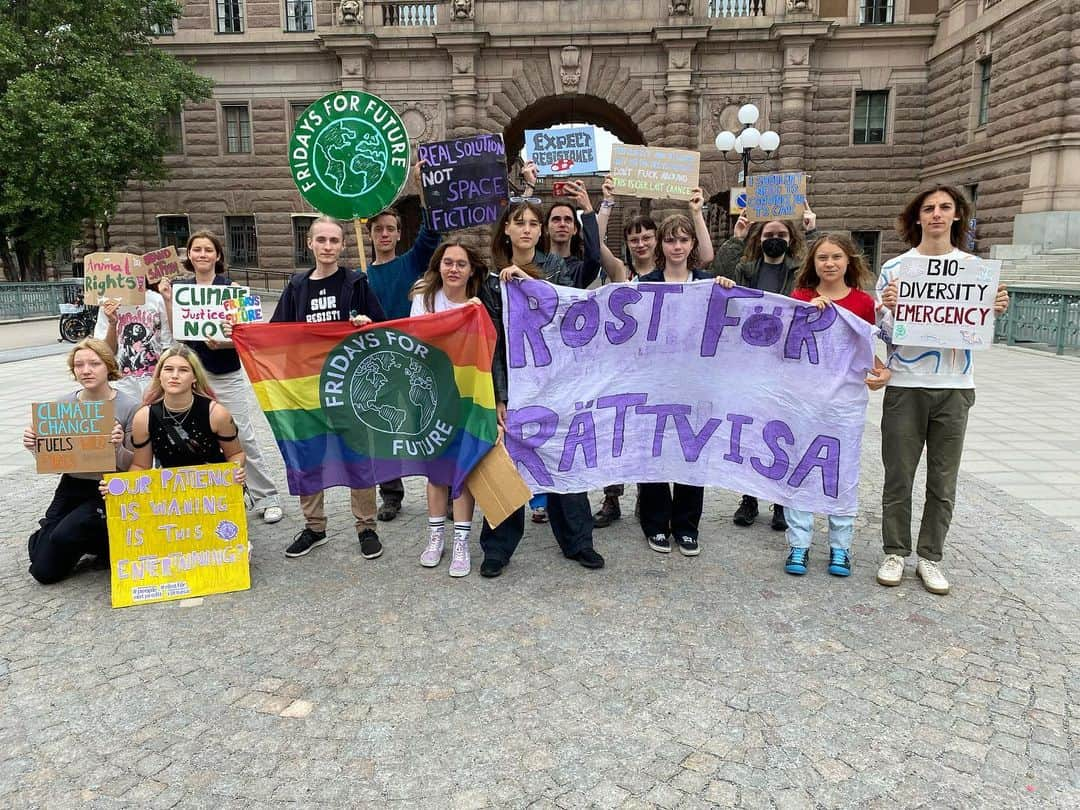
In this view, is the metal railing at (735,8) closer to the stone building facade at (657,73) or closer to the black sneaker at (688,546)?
the stone building facade at (657,73)

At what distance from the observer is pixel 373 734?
9.59ft

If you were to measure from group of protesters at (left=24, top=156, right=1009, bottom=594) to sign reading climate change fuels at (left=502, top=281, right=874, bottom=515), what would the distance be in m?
0.15

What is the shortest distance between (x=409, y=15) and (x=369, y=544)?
2706 centimetres

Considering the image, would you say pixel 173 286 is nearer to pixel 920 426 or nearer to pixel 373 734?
pixel 373 734

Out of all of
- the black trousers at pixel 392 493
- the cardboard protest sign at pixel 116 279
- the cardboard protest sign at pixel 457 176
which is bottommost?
the black trousers at pixel 392 493

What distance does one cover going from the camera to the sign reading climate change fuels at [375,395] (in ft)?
14.6

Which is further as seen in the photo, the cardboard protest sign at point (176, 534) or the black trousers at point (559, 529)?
the black trousers at point (559, 529)

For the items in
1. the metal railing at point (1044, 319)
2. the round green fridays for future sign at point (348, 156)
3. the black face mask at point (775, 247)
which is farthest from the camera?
the metal railing at point (1044, 319)

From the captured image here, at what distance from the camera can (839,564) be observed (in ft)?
14.4

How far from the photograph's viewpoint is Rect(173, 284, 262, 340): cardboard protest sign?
5.05m

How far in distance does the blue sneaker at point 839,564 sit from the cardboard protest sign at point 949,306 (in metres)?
1.25

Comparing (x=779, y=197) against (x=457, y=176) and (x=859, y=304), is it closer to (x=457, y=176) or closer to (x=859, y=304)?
(x=859, y=304)

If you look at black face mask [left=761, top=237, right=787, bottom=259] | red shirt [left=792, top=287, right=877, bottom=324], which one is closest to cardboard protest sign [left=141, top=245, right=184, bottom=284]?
black face mask [left=761, top=237, right=787, bottom=259]

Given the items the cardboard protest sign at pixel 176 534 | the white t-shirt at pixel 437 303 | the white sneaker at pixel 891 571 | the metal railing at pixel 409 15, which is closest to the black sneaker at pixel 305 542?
the cardboard protest sign at pixel 176 534
